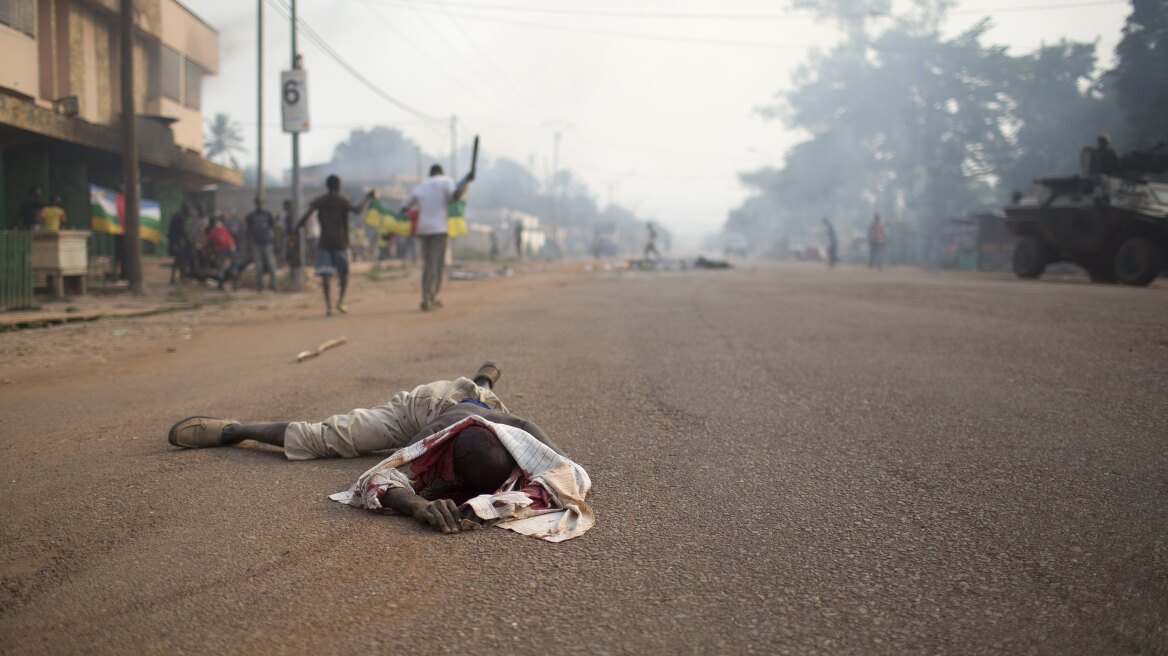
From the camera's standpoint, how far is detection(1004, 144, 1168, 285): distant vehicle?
15.3 meters

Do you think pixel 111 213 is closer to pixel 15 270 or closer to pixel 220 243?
pixel 220 243

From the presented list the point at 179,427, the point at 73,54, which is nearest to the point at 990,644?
the point at 179,427

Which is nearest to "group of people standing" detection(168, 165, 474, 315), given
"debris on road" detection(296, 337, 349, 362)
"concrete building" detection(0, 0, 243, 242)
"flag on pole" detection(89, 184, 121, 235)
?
"flag on pole" detection(89, 184, 121, 235)

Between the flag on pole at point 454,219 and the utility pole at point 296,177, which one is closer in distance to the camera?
the flag on pole at point 454,219

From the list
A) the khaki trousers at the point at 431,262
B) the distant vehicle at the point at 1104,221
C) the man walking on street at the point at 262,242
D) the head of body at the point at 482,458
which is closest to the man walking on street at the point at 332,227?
the khaki trousers at the point at 431,262

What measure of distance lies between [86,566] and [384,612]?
1.08m

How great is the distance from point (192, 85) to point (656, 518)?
24.5m

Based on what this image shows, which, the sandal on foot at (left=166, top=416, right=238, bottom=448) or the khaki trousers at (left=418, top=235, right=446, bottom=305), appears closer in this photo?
the sandal on foot at (left=166, top=416, right=238, bottom=448)

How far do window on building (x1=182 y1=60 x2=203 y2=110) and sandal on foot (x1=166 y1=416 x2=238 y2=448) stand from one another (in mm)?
21698

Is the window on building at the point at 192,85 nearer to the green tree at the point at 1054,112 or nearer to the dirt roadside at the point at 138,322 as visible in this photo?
the dirt roadside at the point at 138,322

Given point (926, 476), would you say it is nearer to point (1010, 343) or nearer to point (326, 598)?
point (326, 598)

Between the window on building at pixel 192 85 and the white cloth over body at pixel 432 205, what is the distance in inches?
602

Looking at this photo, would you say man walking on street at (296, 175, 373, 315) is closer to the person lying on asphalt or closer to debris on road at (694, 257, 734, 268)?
the person lying on asphalt

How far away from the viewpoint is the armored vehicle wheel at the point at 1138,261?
15.1 metres
